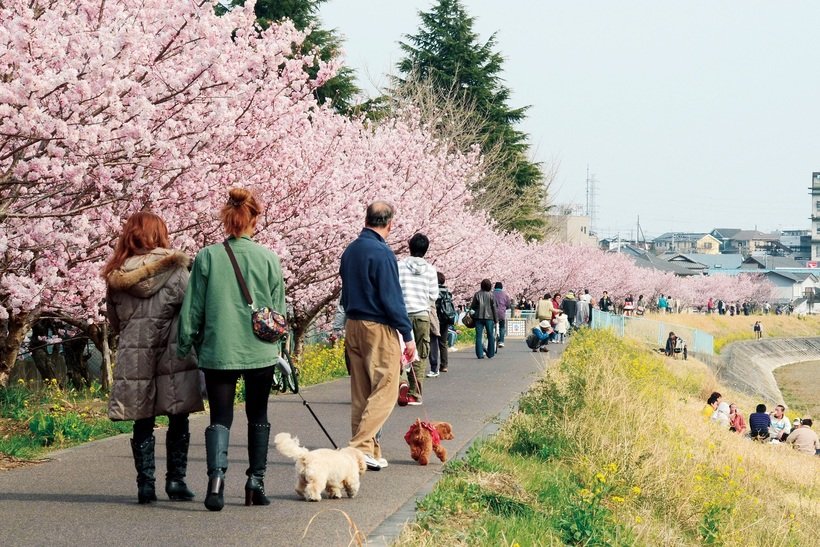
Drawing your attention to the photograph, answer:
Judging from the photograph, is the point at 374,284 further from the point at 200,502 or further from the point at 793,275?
the point at 793,275

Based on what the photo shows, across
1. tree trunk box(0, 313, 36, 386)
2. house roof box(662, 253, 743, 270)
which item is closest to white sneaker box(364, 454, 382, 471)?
tree trunk box(0, 313, 36, 386)

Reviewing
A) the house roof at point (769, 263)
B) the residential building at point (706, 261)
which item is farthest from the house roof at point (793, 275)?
the residential building at point (706, 261)

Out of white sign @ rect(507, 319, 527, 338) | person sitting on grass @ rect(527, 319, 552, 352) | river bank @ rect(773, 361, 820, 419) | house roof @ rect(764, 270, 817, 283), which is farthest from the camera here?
house roof @ rect(764, 270, 817, 283)

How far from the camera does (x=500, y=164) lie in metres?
47.9

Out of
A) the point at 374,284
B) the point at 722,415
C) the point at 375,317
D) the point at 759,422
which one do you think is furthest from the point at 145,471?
the point at 759,422

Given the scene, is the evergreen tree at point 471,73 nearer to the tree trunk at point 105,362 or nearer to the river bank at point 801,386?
the river bank at point 801,386

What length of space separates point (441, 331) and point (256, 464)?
13925 millimetres

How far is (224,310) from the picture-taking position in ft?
21.6

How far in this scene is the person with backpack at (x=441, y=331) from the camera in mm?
19156

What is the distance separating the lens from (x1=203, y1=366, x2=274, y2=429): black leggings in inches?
263

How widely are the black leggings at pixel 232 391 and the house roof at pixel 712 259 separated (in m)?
161

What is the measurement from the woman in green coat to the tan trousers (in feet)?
4.06

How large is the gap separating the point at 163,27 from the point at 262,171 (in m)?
3.72

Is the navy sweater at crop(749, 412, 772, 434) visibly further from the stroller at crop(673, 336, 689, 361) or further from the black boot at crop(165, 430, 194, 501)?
the black boot at crop(165, 430, 194, 501)
